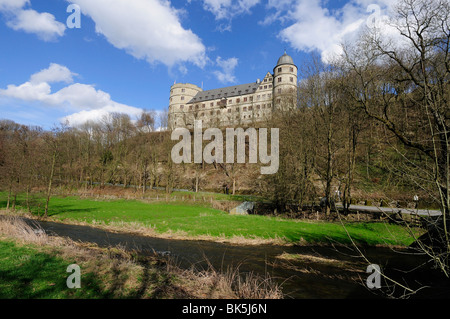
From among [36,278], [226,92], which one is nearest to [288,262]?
[36,278]

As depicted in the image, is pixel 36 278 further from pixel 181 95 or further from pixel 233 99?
pixel 181 95

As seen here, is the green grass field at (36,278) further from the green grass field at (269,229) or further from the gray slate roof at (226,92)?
the gray slate roof at (226,92)

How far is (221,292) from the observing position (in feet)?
23.8

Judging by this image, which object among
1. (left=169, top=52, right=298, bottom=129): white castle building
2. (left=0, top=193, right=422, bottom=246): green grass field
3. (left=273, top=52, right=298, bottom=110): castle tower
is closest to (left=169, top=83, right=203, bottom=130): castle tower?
(left=169, top=52, right=298, bottom=129): white castle building

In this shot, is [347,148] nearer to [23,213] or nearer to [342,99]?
[342,99]

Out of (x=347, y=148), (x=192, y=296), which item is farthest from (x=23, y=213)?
(x=347, y=148)

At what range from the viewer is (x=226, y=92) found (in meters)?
94.2

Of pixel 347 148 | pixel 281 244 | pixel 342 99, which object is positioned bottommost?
pixel 281 244

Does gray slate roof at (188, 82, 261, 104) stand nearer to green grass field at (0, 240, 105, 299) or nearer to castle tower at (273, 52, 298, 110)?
castle tower at (273, 52, 298, 110)

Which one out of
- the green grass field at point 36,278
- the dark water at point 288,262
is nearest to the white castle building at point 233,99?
the dark water at point 288,262

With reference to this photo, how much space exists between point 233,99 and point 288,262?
8378 centimetres
